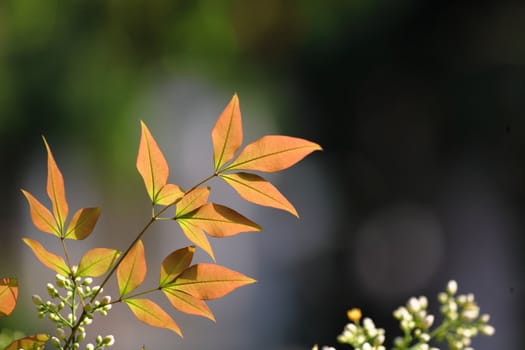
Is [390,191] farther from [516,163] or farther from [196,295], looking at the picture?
[196,295]

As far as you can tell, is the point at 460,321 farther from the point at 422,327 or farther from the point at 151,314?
the point at 151,314

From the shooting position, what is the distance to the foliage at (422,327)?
0.86 feet

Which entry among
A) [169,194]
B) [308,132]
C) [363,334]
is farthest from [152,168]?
[308,132]

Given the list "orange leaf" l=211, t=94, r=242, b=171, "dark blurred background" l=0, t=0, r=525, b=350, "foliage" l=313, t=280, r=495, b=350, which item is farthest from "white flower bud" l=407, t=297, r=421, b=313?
"dark blurred background" l=0, t=0, r=525, b=350

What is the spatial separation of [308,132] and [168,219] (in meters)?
2.88

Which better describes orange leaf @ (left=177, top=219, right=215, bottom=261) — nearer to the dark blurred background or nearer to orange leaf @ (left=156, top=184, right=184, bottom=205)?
orange leaf @ (left=156, top=184, right=184, bottom=205)

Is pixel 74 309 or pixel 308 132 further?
pixel 308 132

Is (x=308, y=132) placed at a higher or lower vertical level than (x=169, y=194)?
lower

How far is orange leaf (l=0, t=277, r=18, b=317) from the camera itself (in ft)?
0.70

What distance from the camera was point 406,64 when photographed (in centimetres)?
311

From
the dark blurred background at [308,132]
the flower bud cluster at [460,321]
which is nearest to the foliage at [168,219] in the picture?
the flower bud cluster at [460,321]

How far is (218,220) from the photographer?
0.22 metres

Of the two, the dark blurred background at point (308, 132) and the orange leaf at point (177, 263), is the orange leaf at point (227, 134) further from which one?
the dark blurred background at point (308, 132)

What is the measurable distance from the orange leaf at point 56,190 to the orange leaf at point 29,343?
35 mm
